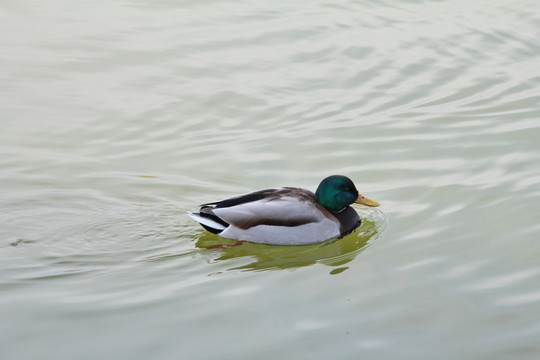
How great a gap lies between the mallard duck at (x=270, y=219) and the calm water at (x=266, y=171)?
0.16m

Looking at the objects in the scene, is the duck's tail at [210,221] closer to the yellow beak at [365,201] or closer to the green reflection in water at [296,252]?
the green reflection in water at [296,252]

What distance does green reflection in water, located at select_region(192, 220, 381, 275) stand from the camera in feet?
25.3

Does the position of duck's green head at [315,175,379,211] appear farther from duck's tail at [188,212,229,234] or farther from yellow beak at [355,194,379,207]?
duck's tail at [188,212,229,234]

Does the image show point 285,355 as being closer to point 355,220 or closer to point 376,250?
point 376,250

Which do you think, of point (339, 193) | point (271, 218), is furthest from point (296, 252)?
point (339, 193)

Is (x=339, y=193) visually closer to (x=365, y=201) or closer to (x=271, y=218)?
(x=365, y=201)

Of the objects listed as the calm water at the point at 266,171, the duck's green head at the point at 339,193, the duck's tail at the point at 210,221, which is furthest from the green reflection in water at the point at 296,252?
the duck's green head at the point at 339,193

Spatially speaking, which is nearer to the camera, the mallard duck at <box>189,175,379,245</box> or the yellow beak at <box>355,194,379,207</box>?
the mallard duck at <box>189,175,379,245</box>

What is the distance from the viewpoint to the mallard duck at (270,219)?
824 cm

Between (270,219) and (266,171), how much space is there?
1.56m

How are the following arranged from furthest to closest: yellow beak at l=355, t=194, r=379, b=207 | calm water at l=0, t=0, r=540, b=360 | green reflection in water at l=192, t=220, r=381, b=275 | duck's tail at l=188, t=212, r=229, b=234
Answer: yellow beak at l=355, t=194, r=379, b=207, duck's tail at l=188, t=212, r=229, b=234, green reflection in water at l=192, t=220, r=381, b=275, calm water at l=0, t=0, r=540, b=360

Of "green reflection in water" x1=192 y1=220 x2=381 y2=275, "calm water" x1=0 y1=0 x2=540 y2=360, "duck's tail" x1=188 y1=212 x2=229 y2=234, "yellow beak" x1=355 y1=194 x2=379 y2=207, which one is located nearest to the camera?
"calm water" x1=0 y1=0 x2=540 y2=360

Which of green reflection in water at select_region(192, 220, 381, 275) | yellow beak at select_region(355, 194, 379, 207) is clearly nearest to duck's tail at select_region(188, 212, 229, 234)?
green reflection in water at select_region(192, 220, 381, 275)

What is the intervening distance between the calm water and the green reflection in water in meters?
0.03
